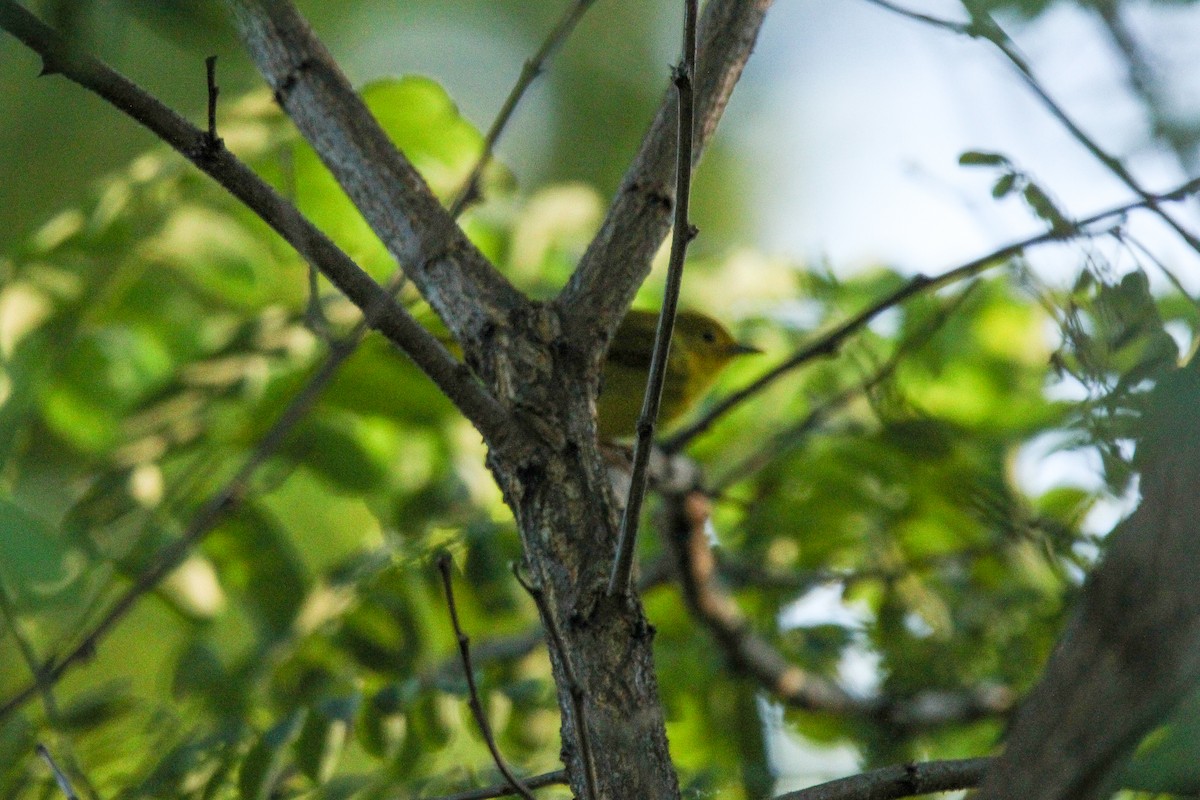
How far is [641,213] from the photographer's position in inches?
82.5

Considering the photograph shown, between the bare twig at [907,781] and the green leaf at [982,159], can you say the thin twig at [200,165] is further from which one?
the bare twig at [907,781]

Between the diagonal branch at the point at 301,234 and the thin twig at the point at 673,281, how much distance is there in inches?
11.5

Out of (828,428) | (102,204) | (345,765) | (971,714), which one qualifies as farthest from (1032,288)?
(345,765)

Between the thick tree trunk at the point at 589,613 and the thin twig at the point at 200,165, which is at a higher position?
the thin twig at the point at 200,165

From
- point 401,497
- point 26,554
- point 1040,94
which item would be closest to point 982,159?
point 1040,94

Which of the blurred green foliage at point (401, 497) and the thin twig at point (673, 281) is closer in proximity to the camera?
the thin twig at point (673, 281)

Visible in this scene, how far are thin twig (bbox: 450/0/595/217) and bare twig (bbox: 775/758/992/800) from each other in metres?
1.13

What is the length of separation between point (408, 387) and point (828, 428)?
1363mm

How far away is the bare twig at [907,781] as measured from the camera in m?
1.75

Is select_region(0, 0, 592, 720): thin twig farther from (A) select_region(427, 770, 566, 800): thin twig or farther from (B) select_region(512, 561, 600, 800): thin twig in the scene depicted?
(A) select_region(427, 770, 566, 800): thin twig

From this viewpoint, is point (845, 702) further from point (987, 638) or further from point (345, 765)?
point (345, 765)

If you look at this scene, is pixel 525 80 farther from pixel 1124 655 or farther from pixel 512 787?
pixel 1124 655

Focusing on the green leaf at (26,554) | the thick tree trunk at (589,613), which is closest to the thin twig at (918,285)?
the thick tree trunk at (589,613)

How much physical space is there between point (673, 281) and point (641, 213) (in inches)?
18.3
